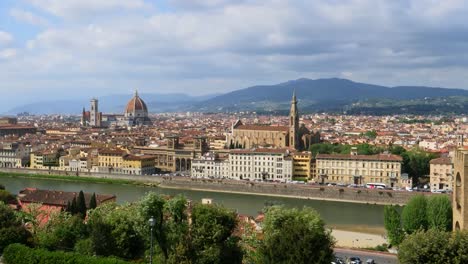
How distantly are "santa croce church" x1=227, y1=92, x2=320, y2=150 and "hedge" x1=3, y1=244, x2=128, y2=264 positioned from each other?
28.6 metres

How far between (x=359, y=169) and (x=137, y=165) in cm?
1268

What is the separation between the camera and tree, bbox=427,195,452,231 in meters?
15.7

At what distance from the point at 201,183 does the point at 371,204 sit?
29.3 feet

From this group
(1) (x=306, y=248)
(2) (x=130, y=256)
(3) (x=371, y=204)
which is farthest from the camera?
(3) (x=371, y=204)

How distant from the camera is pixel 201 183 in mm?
29500

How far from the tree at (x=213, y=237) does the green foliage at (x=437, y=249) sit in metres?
2.90

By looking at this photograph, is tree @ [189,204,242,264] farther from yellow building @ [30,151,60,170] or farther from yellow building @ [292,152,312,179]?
yellow building @ [30,151,60,170]

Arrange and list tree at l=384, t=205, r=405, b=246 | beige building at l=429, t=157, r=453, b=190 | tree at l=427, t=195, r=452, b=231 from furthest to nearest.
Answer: beige building at l=429, t=157, r=453, b=190 → tree at l=427, t=195, r=452, b=231 → tree at l=384, t=205, r=405, b=246

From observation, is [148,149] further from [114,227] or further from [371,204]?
[114,227]

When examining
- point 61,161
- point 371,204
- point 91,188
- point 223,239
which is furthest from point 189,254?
point 61,161

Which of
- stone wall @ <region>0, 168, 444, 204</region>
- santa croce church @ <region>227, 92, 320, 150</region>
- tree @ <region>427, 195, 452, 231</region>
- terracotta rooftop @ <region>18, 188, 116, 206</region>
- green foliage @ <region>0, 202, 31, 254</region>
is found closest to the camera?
green foliage @ <region>0, 202, 31, 254</region>

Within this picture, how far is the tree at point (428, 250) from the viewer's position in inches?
345

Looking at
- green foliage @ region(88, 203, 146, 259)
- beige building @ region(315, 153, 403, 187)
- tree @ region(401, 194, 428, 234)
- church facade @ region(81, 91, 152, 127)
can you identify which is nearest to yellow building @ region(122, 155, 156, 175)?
beige building @ region(315, 153, 403, 187)

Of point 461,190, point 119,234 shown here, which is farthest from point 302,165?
point 461,190
